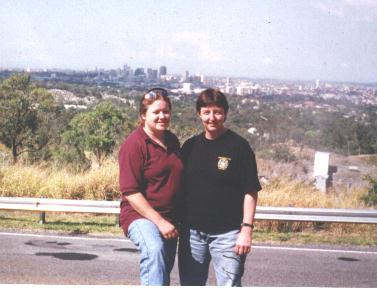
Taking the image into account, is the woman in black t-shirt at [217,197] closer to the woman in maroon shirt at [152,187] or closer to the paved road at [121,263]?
the woman in maroon shirt at [152,187]

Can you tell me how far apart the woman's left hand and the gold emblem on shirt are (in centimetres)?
35

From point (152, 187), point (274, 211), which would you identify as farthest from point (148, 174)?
point (274, 211)

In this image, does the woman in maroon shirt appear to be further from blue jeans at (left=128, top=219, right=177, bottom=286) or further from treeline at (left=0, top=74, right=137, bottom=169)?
treeline at (left=0, top=74, right=137, bottom=169)

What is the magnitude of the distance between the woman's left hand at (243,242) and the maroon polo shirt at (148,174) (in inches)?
14.9

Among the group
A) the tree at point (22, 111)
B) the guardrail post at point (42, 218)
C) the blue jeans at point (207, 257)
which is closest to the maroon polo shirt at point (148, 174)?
the blue jeans at point (207, 257)

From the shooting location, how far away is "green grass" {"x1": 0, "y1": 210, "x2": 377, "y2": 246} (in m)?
6.78

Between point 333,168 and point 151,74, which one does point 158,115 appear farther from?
point 151,74

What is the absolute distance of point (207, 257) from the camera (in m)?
2.82

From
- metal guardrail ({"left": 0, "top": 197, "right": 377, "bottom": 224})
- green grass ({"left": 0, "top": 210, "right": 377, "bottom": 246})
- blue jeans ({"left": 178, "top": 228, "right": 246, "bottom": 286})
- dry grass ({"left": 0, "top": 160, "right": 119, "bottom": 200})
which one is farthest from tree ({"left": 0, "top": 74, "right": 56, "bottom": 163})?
blue jeans ({"left": 178, "top": 228, "right": 246, "bottom": 286})

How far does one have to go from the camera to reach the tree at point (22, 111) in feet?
72.6

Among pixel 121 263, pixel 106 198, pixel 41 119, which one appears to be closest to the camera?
pixel 121 263

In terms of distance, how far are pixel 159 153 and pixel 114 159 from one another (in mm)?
7109

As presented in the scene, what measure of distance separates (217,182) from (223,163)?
4.2 inches

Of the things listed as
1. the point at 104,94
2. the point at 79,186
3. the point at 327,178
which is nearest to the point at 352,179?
the point at 327,178
